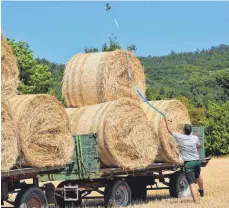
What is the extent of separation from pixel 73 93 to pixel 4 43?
389 cm

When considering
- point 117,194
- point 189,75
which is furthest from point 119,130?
point 189,75

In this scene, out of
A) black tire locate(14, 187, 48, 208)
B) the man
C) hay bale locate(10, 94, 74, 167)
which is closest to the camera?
hay bale locate(10, 94, 74, 167)

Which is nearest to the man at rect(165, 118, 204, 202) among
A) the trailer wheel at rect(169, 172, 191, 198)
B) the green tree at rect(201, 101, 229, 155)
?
the trailer wheel at rect(169, 172, 191, 198)

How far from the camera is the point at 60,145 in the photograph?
10.8 m

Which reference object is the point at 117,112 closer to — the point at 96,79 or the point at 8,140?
the point at 96,79

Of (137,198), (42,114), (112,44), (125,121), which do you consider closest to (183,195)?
(137,198)

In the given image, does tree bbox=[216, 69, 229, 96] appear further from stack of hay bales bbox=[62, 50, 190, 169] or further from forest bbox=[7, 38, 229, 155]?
stack of hay bales bbox=[62, 50, 190, 169]

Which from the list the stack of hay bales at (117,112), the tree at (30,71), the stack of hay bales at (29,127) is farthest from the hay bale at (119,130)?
the tree at (30,71)

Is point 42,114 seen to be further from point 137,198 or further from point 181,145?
point 137,198

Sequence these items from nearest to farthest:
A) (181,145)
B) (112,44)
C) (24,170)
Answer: (24,170) < (181,145) < (112,44)

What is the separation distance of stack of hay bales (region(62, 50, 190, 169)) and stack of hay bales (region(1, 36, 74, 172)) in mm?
1385

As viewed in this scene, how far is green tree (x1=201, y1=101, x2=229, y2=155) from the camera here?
4394 centimetres

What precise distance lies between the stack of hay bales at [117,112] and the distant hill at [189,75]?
174 feet

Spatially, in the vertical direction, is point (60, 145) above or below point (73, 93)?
below
